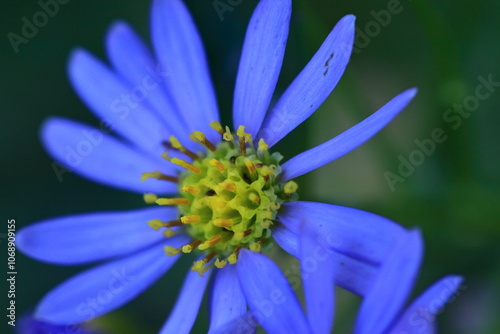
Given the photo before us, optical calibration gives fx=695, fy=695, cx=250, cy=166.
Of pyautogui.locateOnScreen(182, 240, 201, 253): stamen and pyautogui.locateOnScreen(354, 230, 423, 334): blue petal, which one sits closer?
pyautogui.locateOnScreen(354, 230, 423, 334): blue petal

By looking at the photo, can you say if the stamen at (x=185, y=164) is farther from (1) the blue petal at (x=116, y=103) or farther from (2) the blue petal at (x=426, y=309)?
(2) the blue petal at (x=426, y=309)

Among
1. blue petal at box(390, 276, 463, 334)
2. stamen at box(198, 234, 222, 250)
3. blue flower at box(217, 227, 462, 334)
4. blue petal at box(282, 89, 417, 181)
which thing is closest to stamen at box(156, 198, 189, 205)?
stamen at box(198, 234, 222, 250)

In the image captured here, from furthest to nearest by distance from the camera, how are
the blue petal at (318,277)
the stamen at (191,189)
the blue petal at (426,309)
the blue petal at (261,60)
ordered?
1. the stamen at (191,189)
2. the blue petal at (261,60)
3. the blue petal at (318,277)
4. the blue petal at (426,309)

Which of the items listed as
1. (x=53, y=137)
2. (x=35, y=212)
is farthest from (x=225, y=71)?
(x=35, y=212)

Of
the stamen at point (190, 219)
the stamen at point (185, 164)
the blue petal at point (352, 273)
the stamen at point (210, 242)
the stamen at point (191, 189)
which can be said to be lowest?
the blue petal at point (352, 273)

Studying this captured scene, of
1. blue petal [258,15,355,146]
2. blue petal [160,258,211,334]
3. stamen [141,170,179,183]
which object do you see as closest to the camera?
blue petal [258,15,355,146]

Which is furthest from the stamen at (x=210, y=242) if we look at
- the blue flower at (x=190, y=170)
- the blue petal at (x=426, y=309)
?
the blue petal at (x=426, y=309)

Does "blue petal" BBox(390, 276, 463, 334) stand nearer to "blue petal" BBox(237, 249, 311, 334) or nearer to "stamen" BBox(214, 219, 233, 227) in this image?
"blue petal" BBox(237, 249, 311, 334)
